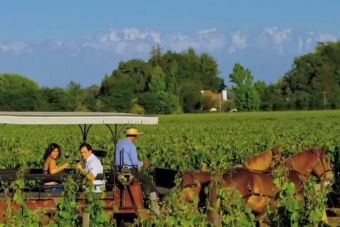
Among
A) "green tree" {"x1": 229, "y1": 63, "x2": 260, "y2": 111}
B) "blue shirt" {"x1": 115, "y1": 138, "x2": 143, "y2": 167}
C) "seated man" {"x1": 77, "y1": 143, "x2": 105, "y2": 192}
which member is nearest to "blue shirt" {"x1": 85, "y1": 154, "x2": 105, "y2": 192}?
"seated man" {"x1": 77, "y1": 143, "x2": 105, "y2": 192}

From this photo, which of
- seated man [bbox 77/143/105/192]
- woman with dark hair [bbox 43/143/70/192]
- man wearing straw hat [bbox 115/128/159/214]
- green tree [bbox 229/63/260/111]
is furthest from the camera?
green tree [bbox 229/63/260/111]

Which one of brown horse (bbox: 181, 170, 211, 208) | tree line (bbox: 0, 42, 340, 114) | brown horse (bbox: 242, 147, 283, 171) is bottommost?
brown horse (bbox: 181, 170, 211, 208)

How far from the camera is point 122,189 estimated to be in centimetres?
1101

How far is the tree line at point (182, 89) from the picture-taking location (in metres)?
93.4

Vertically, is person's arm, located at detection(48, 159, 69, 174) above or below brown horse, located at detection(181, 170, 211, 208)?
above

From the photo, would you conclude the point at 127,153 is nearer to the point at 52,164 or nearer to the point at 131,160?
the point at 131,160

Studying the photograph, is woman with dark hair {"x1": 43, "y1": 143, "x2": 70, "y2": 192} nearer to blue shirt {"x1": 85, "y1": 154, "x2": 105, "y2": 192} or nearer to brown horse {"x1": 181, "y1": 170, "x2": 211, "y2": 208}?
blue shirt {"x1": 85, "y1": 154, "x2": 105, "y2": 192}

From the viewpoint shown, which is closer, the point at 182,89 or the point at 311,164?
the point at 311,164

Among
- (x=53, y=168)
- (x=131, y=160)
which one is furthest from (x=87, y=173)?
(x=131, y=160)

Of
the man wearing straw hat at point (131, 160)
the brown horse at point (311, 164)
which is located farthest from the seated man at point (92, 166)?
the brown horse at point (311, 164)

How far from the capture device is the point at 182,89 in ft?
365

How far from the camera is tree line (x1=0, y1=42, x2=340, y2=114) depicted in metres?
93.4

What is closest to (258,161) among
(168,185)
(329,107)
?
(168,185)

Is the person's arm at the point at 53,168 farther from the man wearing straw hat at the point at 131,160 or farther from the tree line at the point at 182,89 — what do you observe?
the tree line at the point at 182,89
